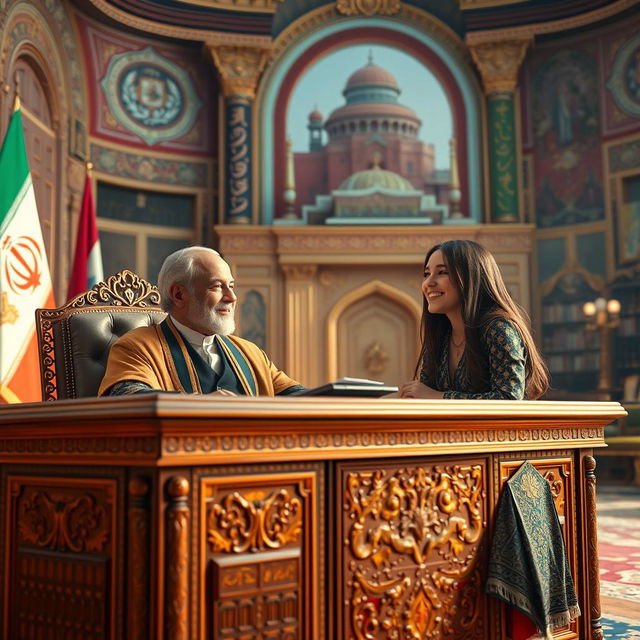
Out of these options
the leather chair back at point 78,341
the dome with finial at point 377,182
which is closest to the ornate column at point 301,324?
the dome with finial at point 377,182

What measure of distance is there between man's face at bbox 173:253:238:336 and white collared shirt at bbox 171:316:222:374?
0.05 ft

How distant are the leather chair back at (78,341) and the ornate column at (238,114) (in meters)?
7.57

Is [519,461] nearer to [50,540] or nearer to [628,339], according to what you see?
[50,540]

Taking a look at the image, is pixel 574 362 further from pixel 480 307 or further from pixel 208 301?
pixel 208 301

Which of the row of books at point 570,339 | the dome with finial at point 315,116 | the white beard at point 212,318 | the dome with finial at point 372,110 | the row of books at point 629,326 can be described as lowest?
the white beard at point 212,318

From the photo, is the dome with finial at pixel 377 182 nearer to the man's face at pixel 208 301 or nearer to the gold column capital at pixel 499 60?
the gold column capital at pixel 499 60

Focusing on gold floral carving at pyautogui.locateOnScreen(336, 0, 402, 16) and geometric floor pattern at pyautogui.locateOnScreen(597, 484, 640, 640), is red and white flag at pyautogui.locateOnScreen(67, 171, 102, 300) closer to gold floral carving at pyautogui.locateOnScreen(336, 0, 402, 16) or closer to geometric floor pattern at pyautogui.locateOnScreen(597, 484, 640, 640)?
geometric floor pattern at pyautogui.locateOnScreen(597, 484, 640, 640)

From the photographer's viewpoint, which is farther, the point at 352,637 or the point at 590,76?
the point at 590,76

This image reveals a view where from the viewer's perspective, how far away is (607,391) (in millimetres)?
9906

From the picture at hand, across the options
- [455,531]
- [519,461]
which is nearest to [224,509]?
[455,531]

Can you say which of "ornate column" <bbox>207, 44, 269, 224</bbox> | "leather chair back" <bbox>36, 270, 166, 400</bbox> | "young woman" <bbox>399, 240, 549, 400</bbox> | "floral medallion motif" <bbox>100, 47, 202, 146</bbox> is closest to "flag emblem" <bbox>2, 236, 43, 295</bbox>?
"leather chair back" <bbox>36, 270, 166, 400</bbox>

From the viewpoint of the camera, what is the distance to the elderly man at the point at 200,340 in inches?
97.2

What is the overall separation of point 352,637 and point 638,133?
9596mm

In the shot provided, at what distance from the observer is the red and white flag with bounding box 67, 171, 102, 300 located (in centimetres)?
730
